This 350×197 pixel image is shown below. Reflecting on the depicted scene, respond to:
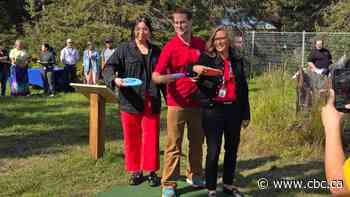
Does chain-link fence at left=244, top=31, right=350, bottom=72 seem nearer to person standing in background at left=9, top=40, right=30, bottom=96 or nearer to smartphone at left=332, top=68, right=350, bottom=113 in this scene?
person standing in background at left=9, top=40, right=30, bottom=96

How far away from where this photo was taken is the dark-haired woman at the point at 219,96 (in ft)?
17.7

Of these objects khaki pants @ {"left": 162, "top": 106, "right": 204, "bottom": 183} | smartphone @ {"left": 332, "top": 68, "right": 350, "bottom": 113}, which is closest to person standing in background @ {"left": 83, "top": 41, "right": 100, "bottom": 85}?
khaki pants @ {"left": 162, "top": 106, "right": 204, "bottom": 183}

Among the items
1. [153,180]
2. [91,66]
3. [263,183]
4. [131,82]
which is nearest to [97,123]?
[153,180]

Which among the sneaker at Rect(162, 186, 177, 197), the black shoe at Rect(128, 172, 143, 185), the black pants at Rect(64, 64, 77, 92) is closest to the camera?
the sneaker at Rect(162, 186, 177, 197)

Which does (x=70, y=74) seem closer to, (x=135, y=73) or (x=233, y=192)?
(x=135, y=73)

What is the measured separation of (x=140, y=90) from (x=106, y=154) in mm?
2088

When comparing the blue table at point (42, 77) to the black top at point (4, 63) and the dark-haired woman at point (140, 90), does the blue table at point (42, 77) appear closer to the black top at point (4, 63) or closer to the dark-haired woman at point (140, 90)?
the black top at point (4, 63)

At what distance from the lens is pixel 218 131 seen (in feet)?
17.9

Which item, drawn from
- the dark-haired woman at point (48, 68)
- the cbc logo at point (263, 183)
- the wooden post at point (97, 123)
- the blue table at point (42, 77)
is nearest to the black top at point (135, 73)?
the wooden post at point (97, 123)

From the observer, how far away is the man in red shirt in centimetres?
557

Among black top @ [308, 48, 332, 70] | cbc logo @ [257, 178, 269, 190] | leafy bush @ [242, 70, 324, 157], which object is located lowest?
cbc logo @ [257, 178, 269, 190]

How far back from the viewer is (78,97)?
15109mm

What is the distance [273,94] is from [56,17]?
53.7 feet

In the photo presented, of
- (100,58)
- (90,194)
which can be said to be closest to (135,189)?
(90,194)
